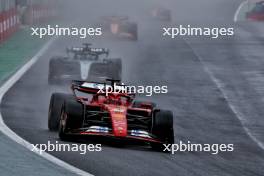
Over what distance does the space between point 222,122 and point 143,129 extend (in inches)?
186

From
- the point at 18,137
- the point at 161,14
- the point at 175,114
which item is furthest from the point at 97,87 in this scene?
the point at 161,14

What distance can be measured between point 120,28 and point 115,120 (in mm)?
27569

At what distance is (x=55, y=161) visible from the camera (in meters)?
13.1

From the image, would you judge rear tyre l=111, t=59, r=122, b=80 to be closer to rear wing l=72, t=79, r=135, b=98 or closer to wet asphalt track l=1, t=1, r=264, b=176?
wet asphalt track l=1, t=1, r=264, b=176

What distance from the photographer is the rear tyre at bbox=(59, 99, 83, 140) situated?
51.2ft

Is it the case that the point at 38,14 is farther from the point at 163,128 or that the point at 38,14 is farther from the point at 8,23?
the point at 163,128

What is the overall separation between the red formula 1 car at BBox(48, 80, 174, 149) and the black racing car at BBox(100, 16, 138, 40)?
2560cm

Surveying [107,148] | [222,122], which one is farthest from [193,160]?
[222,122]

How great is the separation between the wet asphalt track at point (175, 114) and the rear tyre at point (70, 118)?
27cm

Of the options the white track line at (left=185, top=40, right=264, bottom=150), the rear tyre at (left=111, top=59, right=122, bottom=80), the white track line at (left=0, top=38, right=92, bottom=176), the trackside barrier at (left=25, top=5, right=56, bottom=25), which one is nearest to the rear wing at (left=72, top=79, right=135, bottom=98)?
the white track line at (left=0, top=38, right=92, bottom=176)

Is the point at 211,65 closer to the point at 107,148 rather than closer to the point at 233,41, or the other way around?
the point at 233,41

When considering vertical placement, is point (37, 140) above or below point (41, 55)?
below

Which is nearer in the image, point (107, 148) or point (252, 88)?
point (107, 148)

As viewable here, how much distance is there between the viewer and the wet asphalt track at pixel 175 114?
45.4ft
